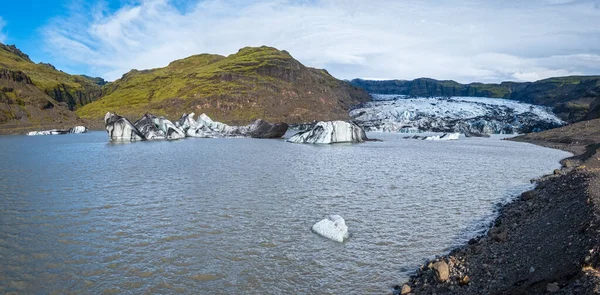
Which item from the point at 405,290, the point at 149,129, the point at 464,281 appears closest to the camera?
the point at 464,281

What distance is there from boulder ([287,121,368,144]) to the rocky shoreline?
175 ft

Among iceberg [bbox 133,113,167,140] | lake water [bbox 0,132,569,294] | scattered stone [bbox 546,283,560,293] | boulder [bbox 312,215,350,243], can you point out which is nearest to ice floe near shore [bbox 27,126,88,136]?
iceberg [bbox 133,113,167,140]

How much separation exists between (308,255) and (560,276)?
7.36 meters

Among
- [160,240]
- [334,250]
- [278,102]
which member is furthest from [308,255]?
[278,102]

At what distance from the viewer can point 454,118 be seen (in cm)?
13275

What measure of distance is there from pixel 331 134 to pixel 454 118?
262ft

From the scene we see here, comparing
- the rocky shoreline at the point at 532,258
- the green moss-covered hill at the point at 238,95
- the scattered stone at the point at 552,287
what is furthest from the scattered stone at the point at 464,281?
the green moss-covered hill at the point at 238,95

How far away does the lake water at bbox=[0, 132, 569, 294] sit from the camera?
1125 centimetres

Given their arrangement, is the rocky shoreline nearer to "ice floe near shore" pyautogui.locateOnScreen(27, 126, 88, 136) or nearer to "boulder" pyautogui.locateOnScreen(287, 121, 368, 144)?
"boulder" pyautogui.locateOnScreen(287, 121, 368, 144)

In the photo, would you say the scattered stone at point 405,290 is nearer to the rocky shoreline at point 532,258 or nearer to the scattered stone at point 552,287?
the rocky shoreline at point 532,258

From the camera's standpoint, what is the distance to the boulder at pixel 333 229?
48.3ft

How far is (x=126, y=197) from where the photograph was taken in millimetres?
21594

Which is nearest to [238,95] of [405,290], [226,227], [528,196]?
[528,196]

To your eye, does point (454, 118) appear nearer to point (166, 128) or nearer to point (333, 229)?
point (166, 128)
